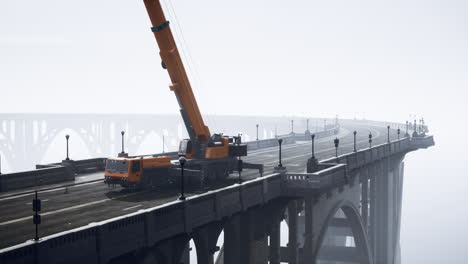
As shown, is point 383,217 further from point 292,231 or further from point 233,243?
point 233,243

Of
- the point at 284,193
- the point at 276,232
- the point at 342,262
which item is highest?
the point at 284,193

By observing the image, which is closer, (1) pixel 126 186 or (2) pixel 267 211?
(1) pixel 126 186

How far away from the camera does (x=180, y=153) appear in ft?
123

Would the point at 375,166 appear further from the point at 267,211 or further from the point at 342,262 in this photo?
the point at 267,211

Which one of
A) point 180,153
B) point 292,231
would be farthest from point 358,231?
point 180,153

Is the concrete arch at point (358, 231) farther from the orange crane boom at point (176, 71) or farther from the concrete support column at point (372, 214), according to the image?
the orange crane boom at point (176, 71)

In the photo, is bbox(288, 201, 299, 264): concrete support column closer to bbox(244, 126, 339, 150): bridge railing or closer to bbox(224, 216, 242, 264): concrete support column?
bbox(224, 216, 242, 264): concrete support column

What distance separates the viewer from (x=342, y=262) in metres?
69.2

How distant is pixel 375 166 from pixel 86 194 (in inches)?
1658

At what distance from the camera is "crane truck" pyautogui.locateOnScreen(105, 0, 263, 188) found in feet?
106

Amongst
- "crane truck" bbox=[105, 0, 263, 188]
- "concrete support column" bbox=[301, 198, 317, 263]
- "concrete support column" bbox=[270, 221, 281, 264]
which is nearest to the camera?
"crane truck" bbox=[105, 0, 263, 188]

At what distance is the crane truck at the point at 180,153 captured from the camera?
32375mm

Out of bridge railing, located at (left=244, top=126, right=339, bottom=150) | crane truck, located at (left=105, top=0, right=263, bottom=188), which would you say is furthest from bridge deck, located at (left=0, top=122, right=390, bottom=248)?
bridge railing, located at (left=244, top=126, right=339, bottom=150)

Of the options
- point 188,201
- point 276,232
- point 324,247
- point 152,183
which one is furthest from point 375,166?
point 188,201
